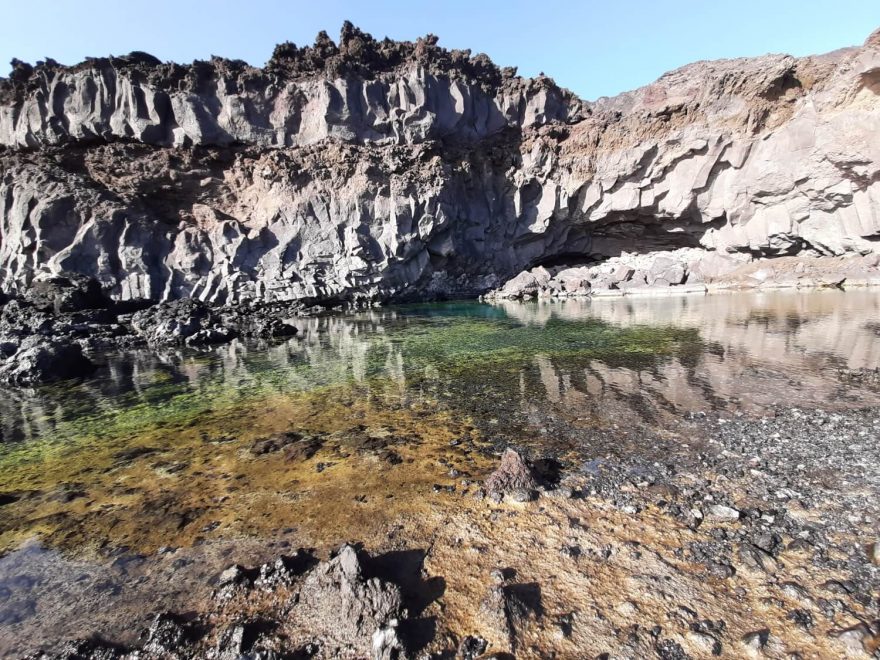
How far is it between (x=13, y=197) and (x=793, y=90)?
193ft

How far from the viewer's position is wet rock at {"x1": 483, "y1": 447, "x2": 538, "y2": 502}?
416cm

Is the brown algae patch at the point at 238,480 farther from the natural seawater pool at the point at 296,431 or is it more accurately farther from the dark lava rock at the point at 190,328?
the dark lava rock at the point at 190,328

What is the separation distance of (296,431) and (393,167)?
104ft

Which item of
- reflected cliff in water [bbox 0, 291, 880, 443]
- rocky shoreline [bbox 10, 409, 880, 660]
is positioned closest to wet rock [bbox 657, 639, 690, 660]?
rocky shoreline [bbox 10, 409, 880, 660]

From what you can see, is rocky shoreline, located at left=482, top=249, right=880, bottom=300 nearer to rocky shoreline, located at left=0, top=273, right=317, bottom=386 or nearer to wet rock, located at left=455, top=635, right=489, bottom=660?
rocky shoreline, located at left=0, top=273, right=317, bottom=386

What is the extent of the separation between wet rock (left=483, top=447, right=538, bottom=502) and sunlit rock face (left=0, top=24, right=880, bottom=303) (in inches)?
1223

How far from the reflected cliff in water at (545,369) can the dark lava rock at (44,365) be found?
938 mm

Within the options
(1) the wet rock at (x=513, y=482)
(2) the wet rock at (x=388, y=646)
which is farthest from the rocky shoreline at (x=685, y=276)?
(2) the wet rock at (x=388, y=646)

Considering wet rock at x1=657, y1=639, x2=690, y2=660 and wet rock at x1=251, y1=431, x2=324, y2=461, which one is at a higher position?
wet rock at x1=657, y1=639, x2=690, y2=660

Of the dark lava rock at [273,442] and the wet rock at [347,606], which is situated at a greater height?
the wet rock at [347,606]

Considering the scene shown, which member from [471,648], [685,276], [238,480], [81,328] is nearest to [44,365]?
[81,328]

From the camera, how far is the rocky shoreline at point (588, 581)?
8.23ft

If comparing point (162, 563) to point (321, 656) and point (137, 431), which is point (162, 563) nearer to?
point (321, 656)

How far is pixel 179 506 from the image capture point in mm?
4516
